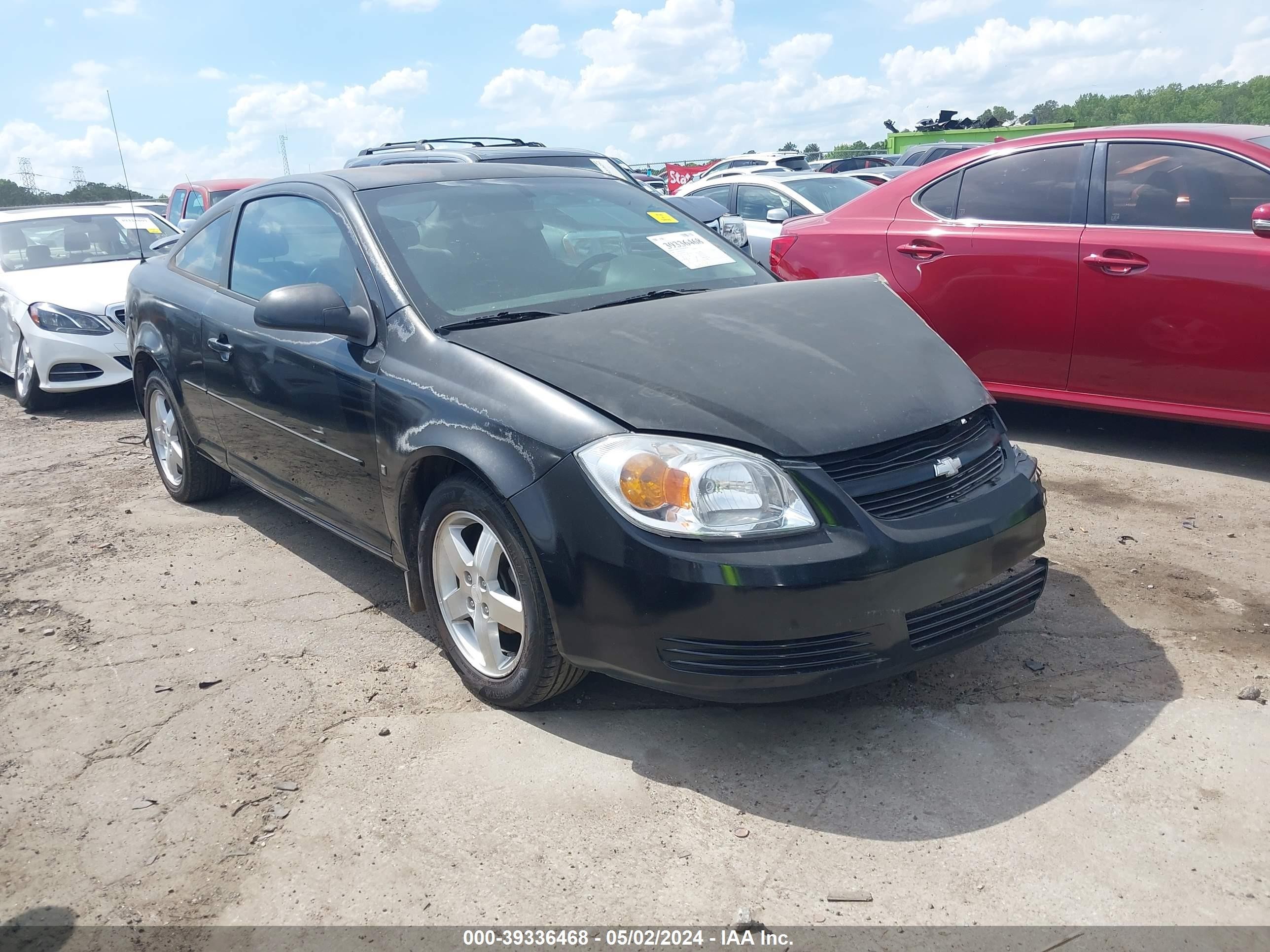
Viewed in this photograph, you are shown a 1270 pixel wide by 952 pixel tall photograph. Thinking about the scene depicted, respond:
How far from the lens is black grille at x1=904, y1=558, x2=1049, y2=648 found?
2713 mm

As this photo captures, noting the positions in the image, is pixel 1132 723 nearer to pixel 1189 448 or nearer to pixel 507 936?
pixel 507 936

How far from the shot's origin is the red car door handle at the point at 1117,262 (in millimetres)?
4871

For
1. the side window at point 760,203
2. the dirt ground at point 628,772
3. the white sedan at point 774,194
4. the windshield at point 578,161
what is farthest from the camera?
the side window at point 760,203

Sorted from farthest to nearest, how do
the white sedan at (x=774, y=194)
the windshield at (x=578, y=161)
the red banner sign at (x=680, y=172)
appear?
the red banner sign at (x=680, y=172) → the white sedan at (x=774, y=194) → the windshield at (x=578, y=161)

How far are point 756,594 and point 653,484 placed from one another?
1.22ft

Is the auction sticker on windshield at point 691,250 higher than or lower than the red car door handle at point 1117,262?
higher

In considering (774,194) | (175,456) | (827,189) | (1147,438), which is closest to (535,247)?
(175,456)

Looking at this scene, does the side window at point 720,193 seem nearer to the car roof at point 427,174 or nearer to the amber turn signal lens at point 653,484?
the car roof at point 427,174

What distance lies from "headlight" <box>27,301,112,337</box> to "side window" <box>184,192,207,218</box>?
281 inches

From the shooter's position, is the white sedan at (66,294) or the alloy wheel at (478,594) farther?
the white sedan at (66,294)

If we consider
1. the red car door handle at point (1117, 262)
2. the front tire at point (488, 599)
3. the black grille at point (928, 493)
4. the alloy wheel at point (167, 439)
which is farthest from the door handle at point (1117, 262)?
the alloy wheel at point (167, 439)

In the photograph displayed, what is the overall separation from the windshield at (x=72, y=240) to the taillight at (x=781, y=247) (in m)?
5.21

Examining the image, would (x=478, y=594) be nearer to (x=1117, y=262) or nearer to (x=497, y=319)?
(x=497, y=319)

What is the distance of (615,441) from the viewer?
268cm
